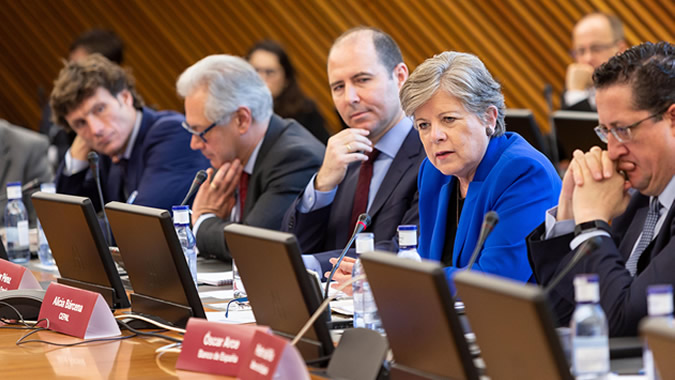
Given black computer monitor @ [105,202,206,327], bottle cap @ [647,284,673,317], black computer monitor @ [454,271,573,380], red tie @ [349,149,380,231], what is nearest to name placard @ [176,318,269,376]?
black computer monitor @ [105,202,206,327]

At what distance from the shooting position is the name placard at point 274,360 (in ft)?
5.77

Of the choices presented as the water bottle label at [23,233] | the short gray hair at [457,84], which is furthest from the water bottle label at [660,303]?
the water bottle label at [23,233]

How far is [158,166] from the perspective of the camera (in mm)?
4539

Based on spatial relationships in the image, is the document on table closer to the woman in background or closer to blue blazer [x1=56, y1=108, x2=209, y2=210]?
blue blazer [x1=56, y1=108, x2=209, y2=210]

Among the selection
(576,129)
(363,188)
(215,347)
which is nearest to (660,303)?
(215,347)

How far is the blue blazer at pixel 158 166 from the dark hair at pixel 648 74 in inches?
105

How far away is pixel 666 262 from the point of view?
2.04 m

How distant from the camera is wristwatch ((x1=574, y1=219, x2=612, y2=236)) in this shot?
224cm

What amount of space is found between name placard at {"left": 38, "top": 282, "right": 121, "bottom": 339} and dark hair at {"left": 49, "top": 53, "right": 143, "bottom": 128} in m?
2.20

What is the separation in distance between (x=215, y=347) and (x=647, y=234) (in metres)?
1.06

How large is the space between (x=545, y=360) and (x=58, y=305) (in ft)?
5.03

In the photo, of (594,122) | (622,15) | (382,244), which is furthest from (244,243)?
(622,15)

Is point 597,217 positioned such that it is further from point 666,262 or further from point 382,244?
point 382,244

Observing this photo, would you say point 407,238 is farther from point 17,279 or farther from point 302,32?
point 302,32
